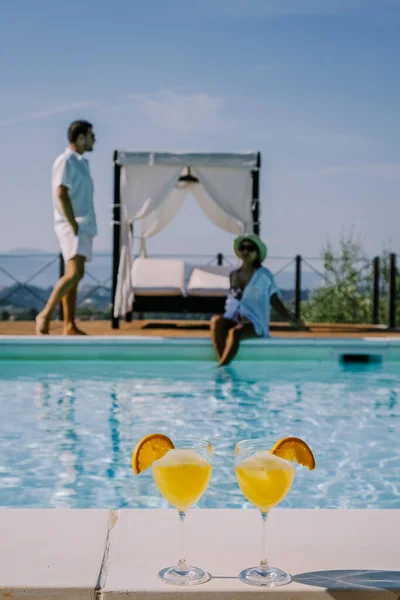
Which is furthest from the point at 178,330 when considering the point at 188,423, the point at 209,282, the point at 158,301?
the point at 188,423

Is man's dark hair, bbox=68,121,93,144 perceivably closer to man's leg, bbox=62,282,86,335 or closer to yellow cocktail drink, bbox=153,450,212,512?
man's leg, bbox=62,282,86,335

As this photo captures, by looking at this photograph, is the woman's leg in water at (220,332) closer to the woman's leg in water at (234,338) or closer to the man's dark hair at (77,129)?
the woman's leg in water at (234,338)

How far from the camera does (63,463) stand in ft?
10.8

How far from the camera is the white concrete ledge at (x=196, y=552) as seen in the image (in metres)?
1.37

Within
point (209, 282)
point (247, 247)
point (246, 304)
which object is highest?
point (247, 247)

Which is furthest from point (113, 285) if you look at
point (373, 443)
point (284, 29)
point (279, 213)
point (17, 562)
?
point (17, 562)

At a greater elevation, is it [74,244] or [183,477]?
[74,244]

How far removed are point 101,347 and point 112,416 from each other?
1920 mm

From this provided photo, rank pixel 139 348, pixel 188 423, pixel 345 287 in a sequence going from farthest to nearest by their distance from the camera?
pixel 345 287, pixel 139 348, pixel 188 423

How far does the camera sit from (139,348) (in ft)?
20.4

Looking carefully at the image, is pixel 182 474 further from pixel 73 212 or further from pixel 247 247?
pixel 73 212

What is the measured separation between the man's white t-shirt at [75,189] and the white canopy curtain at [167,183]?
1.49 metres

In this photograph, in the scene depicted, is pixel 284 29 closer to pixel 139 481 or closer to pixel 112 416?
pixel 112 416

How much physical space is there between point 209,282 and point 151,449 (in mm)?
6824
